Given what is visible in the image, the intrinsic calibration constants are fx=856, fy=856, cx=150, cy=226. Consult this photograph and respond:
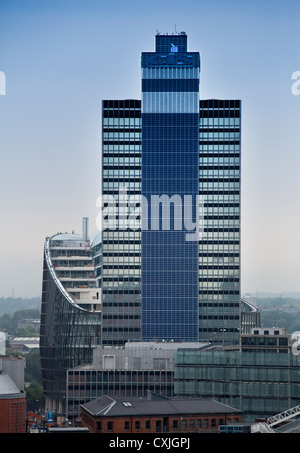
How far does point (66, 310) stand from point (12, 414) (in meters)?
72.7

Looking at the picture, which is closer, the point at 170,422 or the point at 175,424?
the point at 170,422

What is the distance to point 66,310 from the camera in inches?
5310

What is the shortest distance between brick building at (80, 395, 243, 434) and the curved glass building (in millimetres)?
61181

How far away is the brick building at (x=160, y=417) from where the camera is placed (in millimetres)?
65688

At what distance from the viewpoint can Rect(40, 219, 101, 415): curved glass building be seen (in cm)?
13188

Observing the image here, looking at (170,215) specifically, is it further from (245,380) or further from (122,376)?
(245,380)

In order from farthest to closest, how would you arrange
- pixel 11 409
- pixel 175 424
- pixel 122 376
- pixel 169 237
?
pixel 169 237, pixel 122 376, pixel 175 424, pixel 11 409

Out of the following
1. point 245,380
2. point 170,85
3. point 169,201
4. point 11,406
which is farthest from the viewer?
point 170,85

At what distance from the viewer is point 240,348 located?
89.4 meters

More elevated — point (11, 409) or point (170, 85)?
point (170, 85)

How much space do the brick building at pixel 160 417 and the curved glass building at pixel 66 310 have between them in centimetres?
6118

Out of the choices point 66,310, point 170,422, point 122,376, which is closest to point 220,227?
point 66,310

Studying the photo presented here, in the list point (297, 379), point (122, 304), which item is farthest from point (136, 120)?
point (297, 379)

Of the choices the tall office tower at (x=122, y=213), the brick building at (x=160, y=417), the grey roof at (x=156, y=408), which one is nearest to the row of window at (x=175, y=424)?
the brick building at (x=160, y=417)
